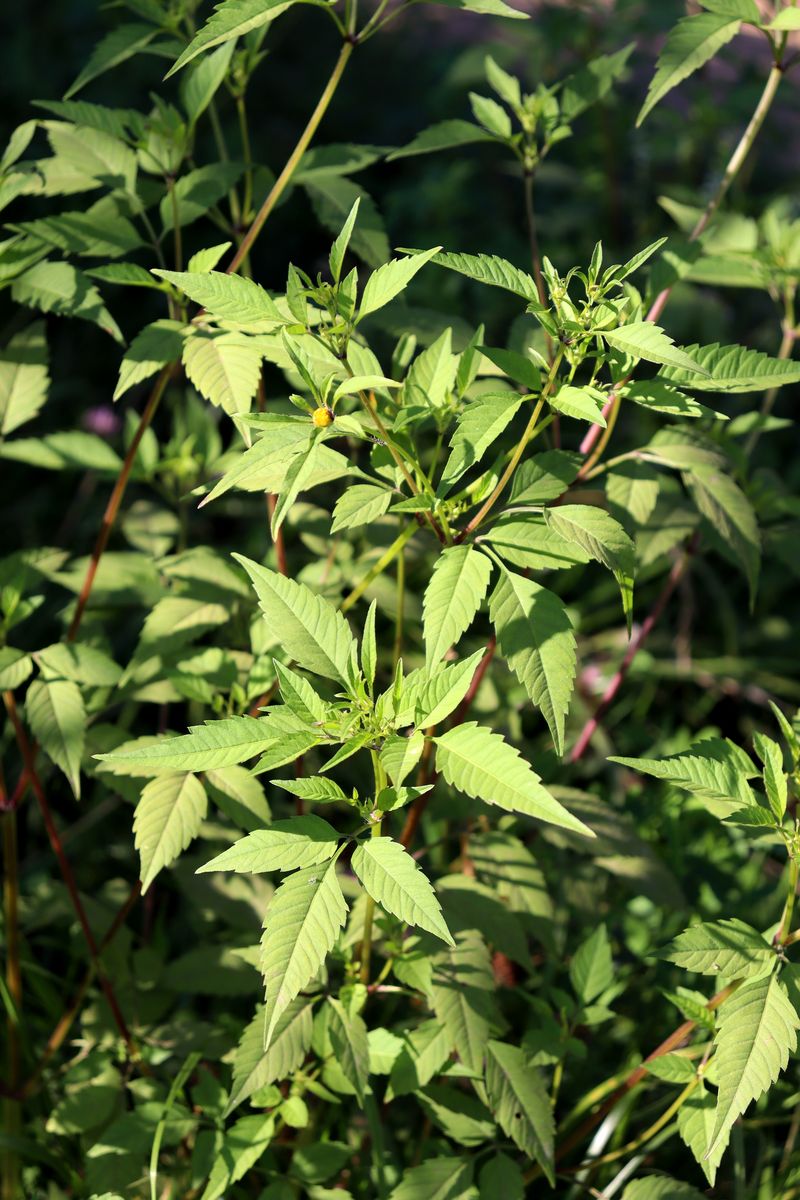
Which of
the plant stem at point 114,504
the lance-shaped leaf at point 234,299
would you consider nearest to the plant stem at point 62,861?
the plant stem at point 114,504

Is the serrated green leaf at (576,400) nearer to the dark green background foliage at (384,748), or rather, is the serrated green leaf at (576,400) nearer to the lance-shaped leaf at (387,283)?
the dark green background foliage at (384,748)

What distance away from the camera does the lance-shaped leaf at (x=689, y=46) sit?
153 centimetres

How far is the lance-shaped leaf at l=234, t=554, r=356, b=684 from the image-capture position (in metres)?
1.29

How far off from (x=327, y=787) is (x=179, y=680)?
1.38 feet

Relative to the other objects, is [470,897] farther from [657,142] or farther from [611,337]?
[657,142]

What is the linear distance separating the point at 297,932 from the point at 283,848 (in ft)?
0.28

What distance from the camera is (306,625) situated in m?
1.30

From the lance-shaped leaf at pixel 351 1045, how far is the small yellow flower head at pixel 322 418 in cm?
76

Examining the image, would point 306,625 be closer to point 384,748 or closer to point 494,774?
point 384,748

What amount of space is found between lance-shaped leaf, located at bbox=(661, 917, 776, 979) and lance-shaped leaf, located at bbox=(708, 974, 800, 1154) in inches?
2.0

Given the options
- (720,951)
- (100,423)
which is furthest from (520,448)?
(100,423)

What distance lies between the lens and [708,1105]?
1.44m

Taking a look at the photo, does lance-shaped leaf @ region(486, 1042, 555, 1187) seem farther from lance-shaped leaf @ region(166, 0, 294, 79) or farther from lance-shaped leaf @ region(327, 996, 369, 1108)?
lance-shaped leaf @ region(166, 0, 294, 79)

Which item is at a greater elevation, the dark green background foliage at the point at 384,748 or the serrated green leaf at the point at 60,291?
the serrated green leaf at the point at 60,291
